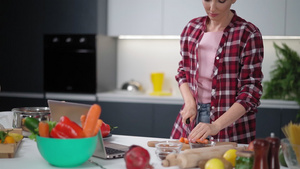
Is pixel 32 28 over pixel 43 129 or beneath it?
over

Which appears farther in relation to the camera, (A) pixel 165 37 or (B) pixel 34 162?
(A) pixel 165 37

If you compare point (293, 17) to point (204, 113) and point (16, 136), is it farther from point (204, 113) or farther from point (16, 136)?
point (16, 136)

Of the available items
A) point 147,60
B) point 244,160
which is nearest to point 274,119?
point 147,60

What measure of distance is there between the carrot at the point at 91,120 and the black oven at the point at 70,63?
2.71 m

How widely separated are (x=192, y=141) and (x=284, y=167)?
37cm

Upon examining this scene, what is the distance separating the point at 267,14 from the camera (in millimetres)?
3768

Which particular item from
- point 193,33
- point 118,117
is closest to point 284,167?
point 193,33

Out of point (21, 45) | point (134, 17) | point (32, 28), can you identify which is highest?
point (134, 17)

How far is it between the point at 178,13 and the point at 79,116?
2604mm

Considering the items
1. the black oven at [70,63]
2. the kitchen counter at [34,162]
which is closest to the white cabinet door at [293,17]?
the black oven at [70,63]

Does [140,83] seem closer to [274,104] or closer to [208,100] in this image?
[274,104]

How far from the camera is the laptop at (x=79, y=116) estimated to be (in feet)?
4.91

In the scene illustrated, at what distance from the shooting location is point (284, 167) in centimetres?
144

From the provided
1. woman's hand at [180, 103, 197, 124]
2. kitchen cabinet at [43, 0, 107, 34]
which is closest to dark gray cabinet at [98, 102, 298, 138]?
kitchen cabinet at [43, 0, 107, 34]
